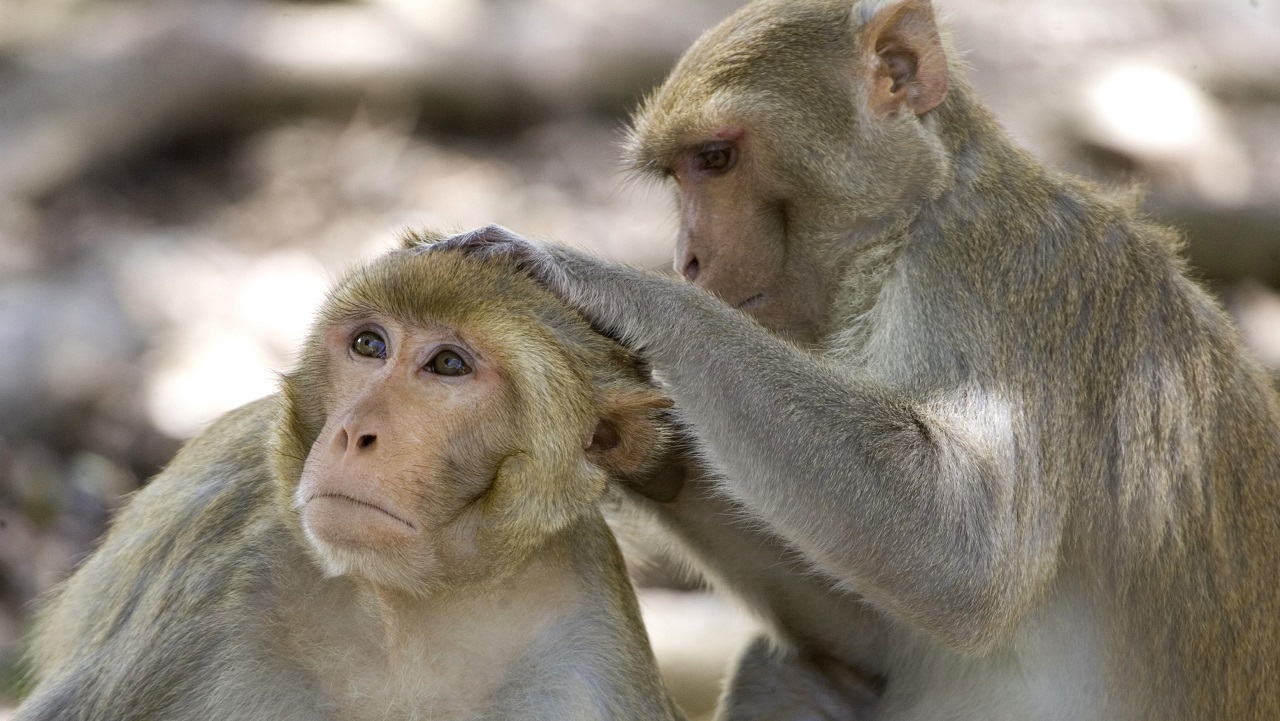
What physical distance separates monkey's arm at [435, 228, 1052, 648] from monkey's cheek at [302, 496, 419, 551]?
2.93 ft

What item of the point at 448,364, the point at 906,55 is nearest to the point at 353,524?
the point at 448,364

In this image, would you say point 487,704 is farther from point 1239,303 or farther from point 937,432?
point 1239,303

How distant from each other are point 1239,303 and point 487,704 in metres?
6.77

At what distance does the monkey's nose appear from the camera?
4.95 metres

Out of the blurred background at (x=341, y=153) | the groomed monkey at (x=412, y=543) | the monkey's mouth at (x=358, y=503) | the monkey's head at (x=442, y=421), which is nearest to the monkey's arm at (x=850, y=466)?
the groomed monkey at (x=412, y=543)

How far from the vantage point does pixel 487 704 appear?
4.07 metres

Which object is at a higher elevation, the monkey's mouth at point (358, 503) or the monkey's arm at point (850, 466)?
the monkey's arm at point (850, 466)

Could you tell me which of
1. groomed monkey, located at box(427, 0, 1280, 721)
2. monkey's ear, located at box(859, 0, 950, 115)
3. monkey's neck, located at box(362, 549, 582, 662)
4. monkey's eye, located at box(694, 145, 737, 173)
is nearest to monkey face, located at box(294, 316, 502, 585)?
monkey's neck, located at box(362, 549, 582, 662)

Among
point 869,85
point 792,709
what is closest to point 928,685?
point 792,709

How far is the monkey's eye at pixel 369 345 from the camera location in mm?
3861

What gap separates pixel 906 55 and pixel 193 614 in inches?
107

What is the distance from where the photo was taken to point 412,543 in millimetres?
3666

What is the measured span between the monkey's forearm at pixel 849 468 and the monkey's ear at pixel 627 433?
18 cm

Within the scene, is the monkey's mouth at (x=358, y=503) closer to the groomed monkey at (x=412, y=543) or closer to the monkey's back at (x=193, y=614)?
the groomed monkey at (x=412, y=543)
